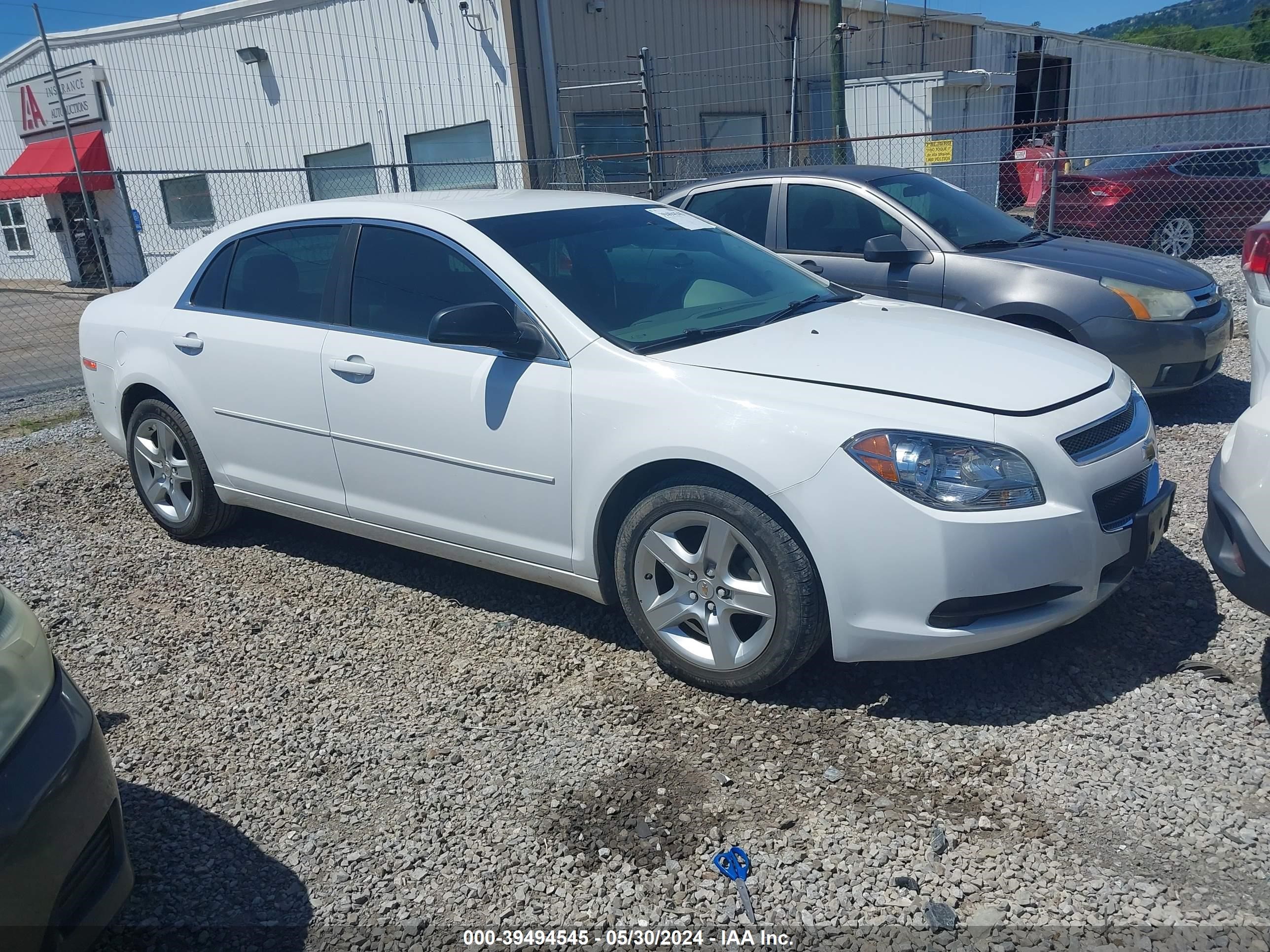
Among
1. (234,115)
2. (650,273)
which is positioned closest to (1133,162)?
(650,273)

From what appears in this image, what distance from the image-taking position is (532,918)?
2.48m

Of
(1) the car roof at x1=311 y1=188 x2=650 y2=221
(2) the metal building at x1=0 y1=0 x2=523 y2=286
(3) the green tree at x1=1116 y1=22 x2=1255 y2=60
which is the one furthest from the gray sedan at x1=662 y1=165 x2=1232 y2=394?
(3) the green tree at x1=1116 y1=22 x2=1255 y2=60

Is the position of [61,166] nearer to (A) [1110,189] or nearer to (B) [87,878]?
(A) [1110,189]

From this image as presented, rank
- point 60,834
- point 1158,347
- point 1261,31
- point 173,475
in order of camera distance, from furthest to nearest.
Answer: point 1261,31, point 1158,347, point 173,475, point 60,834

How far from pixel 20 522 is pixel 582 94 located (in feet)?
37.7

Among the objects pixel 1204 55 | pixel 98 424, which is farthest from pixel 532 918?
pixel 1204 55

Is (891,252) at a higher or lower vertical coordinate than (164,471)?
higher

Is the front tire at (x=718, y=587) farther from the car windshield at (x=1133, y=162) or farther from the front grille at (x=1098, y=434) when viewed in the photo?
the car windshield at (x=1133, y=162)

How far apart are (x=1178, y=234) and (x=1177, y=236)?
0.09 ft

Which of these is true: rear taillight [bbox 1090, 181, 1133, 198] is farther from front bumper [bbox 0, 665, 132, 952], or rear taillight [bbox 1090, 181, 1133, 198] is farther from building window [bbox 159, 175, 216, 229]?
building window [bbox 159, 175, 216, 229]

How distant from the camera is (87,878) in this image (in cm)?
214

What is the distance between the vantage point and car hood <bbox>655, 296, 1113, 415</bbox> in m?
3.13

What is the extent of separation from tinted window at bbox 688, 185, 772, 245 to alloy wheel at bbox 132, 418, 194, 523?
3764 mm

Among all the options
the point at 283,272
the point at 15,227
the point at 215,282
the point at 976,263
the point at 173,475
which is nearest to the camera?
the point at 283,272
